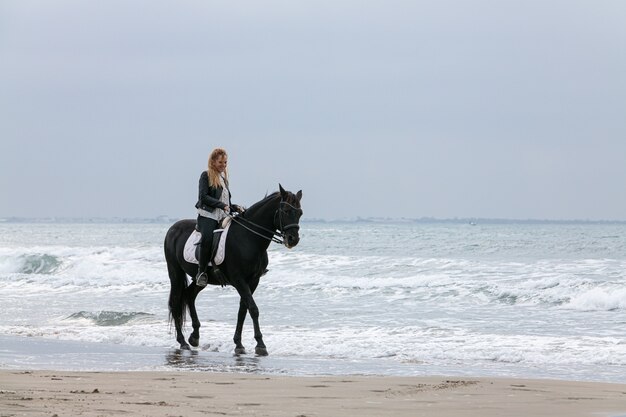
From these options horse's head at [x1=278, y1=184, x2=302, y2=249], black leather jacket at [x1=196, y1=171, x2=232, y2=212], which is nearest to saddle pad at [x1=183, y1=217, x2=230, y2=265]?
black leather jacket at [x1=196, y1=171, x2=232, y2=212]

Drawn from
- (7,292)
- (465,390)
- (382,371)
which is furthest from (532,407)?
(7,292)

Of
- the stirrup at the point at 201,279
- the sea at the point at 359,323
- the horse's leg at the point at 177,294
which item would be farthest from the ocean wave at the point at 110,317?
the stirrup at the point at 201,279

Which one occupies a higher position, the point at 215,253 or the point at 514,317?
the point at 215,253

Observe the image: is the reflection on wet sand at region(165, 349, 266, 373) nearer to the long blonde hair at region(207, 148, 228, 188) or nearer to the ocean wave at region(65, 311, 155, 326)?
the long blonde hair at region(207, 148, 228, 188)

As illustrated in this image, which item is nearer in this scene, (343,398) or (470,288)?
(343,398)

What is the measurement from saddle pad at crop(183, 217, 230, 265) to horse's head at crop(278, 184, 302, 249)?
0.79m

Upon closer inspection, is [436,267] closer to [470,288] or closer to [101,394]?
[470,288]

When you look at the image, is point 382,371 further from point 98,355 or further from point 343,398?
point 98,355

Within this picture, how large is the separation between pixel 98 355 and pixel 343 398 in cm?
479

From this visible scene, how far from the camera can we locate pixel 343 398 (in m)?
7.77

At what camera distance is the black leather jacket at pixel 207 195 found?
12047 millimetres

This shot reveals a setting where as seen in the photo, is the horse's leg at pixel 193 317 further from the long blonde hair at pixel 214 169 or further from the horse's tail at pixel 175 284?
the long blonde hair at pixel 214 169

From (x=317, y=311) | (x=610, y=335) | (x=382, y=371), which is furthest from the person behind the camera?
(x=317, y=311)

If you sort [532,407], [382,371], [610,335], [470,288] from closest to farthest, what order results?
[532,407] < [382,371] < [610,335] < [470,288]
